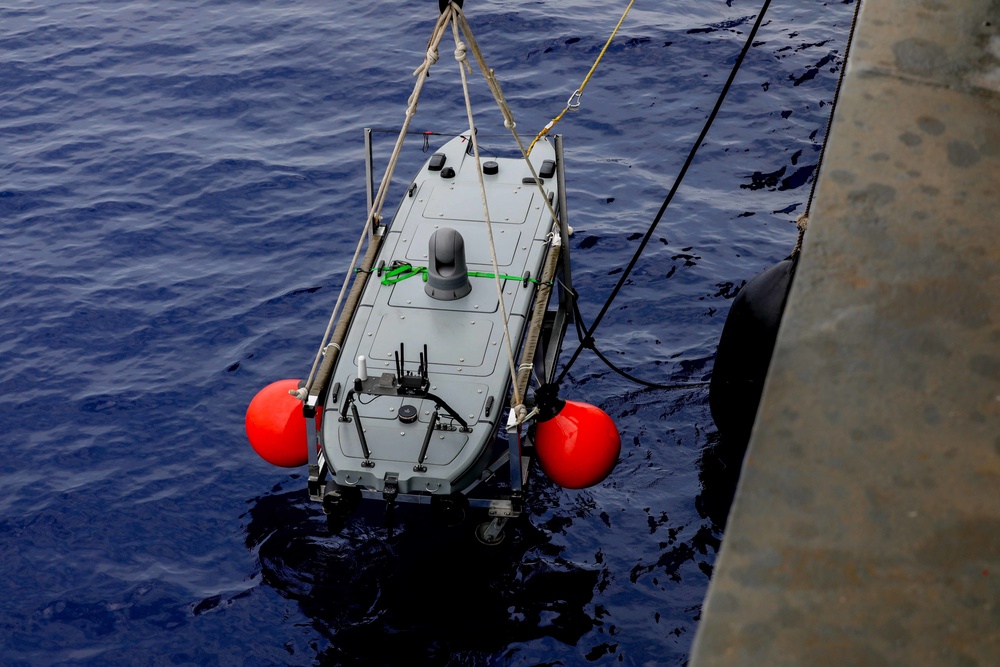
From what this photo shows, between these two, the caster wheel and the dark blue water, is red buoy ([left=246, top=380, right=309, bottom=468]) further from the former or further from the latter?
the caster wheel

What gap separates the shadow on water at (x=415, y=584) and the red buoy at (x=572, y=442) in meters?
1.16

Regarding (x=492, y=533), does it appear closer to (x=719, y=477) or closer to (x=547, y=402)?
(x=547, y=402)

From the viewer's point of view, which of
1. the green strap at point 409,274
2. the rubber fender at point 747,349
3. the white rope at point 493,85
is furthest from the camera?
the green strap at point 409,274

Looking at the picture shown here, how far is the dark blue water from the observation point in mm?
9023

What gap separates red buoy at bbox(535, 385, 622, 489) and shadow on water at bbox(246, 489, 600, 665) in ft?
3.80

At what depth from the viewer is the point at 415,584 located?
9.12 metres

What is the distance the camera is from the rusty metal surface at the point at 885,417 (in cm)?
223

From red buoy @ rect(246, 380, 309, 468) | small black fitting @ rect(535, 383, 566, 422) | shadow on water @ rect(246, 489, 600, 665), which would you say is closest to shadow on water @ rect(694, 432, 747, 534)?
shadow on water @ rect(246, 489, 600, 665)

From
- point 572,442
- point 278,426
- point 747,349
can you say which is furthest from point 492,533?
point 747,349

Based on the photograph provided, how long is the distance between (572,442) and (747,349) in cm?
196

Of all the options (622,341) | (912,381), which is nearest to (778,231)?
(622,341)

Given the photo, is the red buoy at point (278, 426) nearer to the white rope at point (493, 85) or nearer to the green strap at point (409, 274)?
the green strap at point (409, 274)

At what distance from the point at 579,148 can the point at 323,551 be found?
29.6 feet

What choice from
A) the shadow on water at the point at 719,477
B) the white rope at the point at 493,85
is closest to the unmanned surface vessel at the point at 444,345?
the white rope at the point at 493,85
